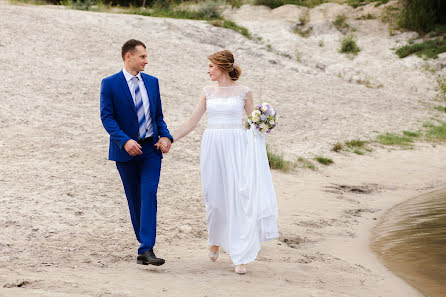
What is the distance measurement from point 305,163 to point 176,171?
2994 mm

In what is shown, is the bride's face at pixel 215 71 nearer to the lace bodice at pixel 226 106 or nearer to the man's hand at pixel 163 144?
the lace bodice at pixel 226 106

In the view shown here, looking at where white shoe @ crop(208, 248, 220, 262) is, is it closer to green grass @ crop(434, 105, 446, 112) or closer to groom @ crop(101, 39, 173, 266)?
groom @ crop(101, 39, 173, 266)

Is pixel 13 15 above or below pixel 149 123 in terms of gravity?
above

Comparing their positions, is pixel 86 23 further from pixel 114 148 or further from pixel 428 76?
pixel 114 148

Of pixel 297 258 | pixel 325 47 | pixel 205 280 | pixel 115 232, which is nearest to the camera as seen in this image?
pixel 205 280

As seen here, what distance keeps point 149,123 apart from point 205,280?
5.35 ft

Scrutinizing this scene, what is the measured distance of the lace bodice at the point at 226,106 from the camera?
20.7 ft

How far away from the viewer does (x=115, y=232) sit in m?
7.34

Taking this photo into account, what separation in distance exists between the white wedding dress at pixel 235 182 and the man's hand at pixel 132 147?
2.89 ft

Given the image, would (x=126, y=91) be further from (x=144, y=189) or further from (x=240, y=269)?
(x=240, y=269)

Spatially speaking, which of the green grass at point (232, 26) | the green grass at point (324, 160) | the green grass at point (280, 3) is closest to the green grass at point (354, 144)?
the green grass at point (324, 160)

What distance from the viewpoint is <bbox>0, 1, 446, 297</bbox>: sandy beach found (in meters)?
5.88

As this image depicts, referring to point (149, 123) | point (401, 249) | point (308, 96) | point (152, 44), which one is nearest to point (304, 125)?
point (308, 96)

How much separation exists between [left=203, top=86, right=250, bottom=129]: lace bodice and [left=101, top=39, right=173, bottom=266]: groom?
606 mm
